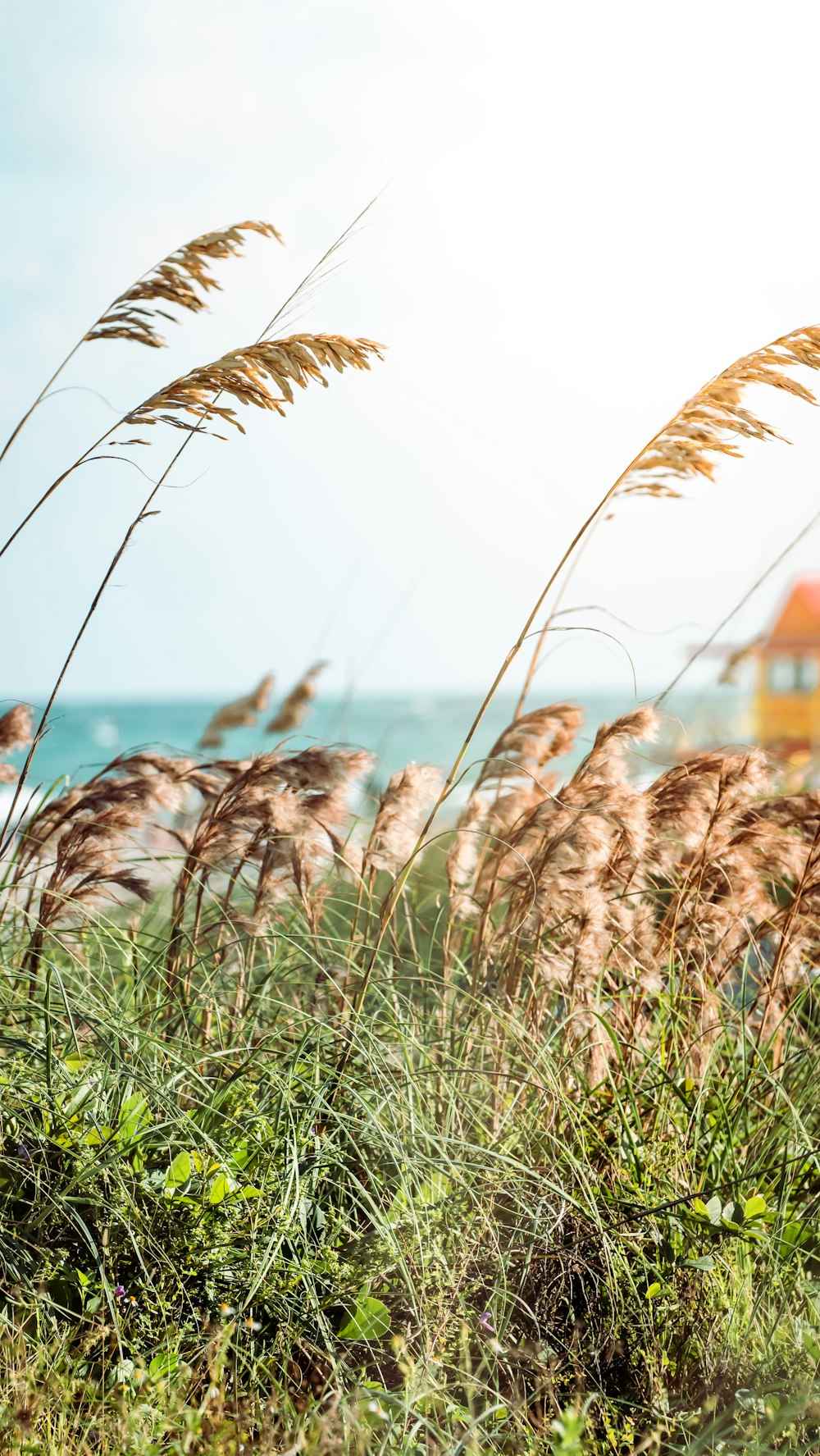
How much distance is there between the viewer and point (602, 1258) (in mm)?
2359

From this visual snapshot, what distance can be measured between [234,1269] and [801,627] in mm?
11917

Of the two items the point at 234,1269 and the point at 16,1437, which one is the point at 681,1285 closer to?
the point at 234,1269

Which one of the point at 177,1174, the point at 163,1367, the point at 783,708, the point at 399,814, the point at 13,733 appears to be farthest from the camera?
the point at 783,708

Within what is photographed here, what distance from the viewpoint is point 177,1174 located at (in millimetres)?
2318

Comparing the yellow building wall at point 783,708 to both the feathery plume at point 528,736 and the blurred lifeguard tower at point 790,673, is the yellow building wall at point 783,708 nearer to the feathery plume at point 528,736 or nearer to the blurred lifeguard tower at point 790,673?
the blurred lifeguard tower at point 790,673

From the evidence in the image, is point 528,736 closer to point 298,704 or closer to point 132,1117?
point 132,1117

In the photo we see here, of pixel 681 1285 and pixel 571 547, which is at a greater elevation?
pixel 571 547

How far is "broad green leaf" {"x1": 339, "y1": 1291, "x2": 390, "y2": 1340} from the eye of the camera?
2.21 m

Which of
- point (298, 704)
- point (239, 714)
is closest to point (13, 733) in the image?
point (298, 704)

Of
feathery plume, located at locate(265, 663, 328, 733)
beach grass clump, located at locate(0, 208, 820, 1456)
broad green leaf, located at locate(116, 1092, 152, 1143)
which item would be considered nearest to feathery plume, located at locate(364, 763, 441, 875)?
beach grass clump, located at locate(0, 208, 820, 1456)

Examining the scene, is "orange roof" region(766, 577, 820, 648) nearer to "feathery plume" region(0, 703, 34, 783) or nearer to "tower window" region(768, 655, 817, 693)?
"tower window" region(768, 655, 817, 693)

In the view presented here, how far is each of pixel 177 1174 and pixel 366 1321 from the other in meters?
0.47

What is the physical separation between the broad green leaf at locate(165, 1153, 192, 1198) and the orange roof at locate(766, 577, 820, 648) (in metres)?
11.2

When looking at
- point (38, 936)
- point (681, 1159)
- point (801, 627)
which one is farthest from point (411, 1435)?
point (801, 627)
